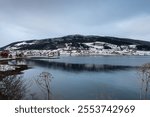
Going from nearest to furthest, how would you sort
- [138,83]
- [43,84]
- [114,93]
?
[114,93], [43,84], [138,83]

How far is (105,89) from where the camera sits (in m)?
29.8

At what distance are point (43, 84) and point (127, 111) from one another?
26425 mm

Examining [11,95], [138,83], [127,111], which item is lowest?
[138,83]

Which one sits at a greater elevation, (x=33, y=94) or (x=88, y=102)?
(x=88, y=102)

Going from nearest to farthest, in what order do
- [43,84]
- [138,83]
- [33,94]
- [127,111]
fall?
1. [127,111]
2. [33,94]
3. [43,84]
4. [138,83]

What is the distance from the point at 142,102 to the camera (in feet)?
12.1

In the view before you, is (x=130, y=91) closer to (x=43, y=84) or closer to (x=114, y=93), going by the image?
(x=114, y=93)

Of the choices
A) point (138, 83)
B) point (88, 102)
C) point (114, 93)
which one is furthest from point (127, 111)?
point (138, 83)

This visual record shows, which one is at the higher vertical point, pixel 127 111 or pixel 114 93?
pixel 127 111

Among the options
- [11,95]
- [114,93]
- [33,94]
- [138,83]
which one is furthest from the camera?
[138,83]

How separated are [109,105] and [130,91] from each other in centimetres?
2545

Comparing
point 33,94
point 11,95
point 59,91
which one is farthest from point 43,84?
point 11,95

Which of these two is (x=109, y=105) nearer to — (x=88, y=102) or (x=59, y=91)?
(x=88, y=102)

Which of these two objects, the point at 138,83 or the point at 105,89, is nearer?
the point at 105,89
